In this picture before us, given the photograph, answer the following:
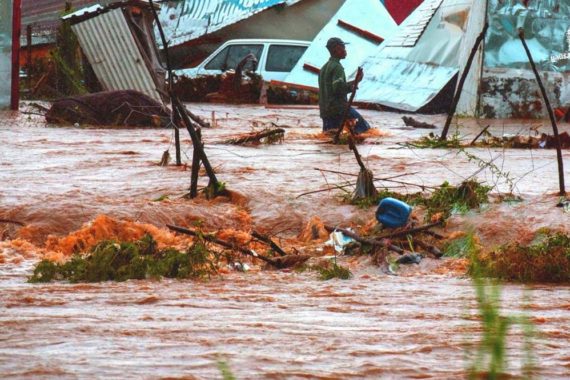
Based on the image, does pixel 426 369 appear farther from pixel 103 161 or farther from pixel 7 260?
pixel 103 161

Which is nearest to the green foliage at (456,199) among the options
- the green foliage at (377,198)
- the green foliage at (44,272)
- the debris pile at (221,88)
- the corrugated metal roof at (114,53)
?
the green foliage at (377,198)

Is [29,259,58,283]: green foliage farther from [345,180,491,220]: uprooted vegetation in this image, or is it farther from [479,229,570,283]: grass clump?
[345,180,491,220]: uprooted vegetation

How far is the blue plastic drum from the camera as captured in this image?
6.45m

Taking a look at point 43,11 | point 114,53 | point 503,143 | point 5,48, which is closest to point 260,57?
point 114,53

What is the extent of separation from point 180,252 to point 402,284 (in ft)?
3.31

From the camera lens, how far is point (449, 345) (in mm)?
3500

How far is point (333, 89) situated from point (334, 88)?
0.03 m

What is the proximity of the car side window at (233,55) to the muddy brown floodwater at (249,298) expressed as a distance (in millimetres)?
12287

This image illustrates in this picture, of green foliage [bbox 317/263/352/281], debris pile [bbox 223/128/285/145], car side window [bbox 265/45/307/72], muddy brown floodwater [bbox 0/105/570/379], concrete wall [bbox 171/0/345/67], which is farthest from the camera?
concrete wall [bbox 171/0/345/67]

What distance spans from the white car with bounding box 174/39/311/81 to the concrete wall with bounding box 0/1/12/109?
4.76 metres

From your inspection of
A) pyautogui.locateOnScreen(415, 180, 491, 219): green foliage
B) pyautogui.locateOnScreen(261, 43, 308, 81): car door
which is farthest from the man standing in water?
pyautogui.locateOnScreen(261, 43, 308, 81): car door

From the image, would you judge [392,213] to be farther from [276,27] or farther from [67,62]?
[276,27]

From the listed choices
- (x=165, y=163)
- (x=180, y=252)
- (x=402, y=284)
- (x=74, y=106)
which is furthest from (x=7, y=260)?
(x=74, y=106)

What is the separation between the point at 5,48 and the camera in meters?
18.5
